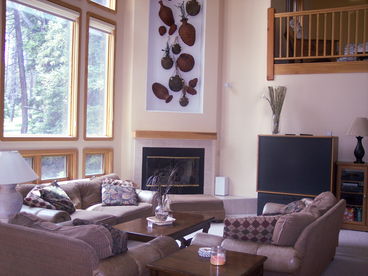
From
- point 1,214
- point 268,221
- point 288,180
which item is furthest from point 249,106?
point 1,214

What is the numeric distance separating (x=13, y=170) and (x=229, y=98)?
4.63 meters

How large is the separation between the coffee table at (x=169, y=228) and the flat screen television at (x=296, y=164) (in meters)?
1.96

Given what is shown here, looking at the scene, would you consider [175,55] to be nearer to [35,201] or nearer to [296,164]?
[296,164]

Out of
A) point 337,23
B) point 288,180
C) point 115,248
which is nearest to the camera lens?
point 115,248

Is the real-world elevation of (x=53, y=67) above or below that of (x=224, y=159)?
above

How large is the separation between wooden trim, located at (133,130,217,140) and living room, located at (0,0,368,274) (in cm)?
2

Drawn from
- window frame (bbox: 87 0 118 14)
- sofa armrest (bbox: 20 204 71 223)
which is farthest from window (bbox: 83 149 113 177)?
window frame (bbox: 87 0 118 14)

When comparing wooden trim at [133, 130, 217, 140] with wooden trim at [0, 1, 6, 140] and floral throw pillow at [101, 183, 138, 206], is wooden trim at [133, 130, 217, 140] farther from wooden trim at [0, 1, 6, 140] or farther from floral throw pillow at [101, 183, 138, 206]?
wooden trim at [0, 1, 6, 140]

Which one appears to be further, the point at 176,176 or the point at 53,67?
the point at 176,176

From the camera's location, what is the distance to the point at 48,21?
574 cm

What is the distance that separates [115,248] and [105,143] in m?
4.19

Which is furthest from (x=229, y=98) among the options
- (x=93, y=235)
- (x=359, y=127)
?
(x=93, y=235)

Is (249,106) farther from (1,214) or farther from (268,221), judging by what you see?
(1,214)

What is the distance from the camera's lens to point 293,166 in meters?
6.33
